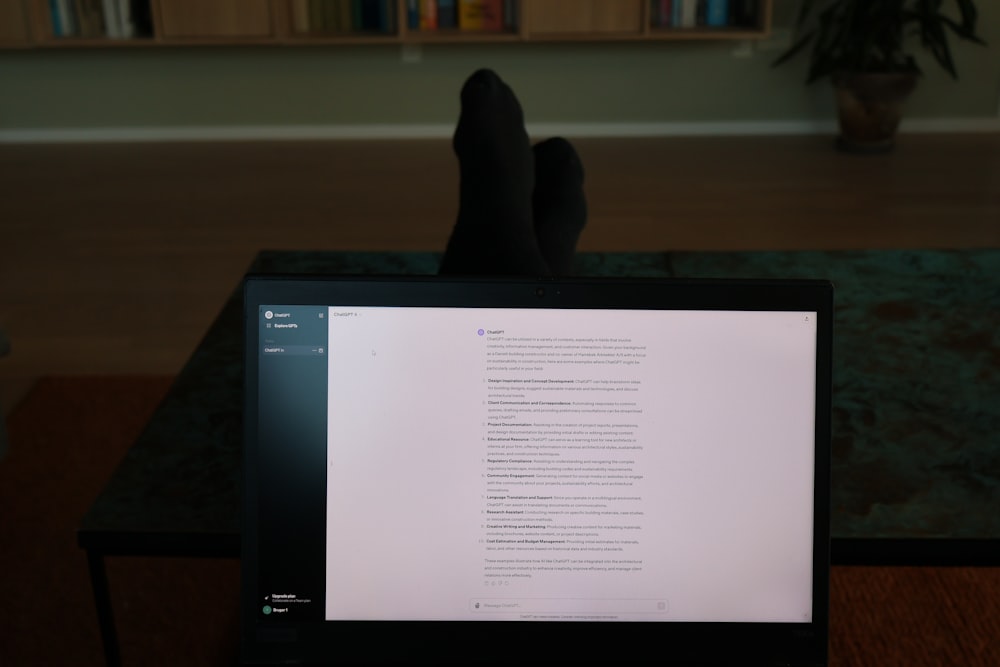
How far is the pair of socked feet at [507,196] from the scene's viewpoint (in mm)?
1283

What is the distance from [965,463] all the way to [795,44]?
11.4 feet

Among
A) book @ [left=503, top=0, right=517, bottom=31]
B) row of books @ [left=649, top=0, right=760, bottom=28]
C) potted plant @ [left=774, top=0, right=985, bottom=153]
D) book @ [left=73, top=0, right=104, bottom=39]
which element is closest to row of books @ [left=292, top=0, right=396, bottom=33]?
book @ [left=503, top=0, right=517, bottom=31]

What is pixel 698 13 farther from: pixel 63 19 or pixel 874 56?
pixel 63 19

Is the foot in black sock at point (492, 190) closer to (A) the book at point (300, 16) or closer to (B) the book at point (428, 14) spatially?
(B) the book at point (428, 14)

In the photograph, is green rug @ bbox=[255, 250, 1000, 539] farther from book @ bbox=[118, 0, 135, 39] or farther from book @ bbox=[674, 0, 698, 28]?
book @ bbox=[118, 0, 135, 39]

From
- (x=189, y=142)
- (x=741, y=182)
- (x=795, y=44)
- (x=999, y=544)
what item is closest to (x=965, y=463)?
(x=999, y=544)

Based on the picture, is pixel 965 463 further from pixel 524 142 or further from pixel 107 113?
pixel 107 113

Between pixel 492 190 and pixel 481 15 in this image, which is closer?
pixel 492 190

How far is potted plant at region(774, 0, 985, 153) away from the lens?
3.76m

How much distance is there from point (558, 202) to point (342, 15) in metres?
2.47

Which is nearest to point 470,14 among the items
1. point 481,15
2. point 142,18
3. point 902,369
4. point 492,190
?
point 481,15

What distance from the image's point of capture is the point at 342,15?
402 centimetres

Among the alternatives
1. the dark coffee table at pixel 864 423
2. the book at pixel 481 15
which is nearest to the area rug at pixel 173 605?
the dark coffee table at pixel 864 423

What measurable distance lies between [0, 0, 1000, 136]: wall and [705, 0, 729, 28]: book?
213 millimetres
